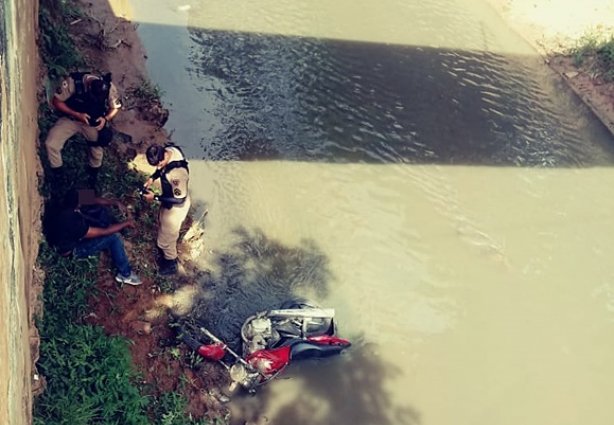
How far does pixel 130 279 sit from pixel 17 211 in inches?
97.7

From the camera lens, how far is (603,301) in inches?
387

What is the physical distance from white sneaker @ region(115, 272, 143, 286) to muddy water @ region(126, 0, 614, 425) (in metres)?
1.06

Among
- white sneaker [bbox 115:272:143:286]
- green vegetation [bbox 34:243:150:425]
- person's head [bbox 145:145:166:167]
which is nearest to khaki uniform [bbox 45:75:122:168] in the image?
person's head [bbox 145:145:166:167]

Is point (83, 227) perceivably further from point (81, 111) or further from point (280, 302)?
point (280, 302)

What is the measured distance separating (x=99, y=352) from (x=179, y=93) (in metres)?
5.30

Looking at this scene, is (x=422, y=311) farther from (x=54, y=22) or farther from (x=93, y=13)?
(x=93, y=13)

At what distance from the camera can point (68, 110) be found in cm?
730

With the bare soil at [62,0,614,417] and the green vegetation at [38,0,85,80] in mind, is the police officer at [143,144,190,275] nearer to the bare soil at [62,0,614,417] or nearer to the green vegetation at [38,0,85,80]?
the bare soil at [62,0,614,417]

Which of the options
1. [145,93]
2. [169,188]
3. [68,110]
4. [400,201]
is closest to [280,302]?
[169,188]

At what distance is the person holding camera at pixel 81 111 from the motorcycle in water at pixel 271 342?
92.7 inches

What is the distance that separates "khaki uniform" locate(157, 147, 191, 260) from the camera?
736 cm

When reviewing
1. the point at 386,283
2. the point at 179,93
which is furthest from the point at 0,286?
the point at 179,93

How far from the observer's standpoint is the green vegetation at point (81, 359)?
21.5 feet

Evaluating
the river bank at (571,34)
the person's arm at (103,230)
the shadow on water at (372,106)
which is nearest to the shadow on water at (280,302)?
the person's arm at (103,230)
